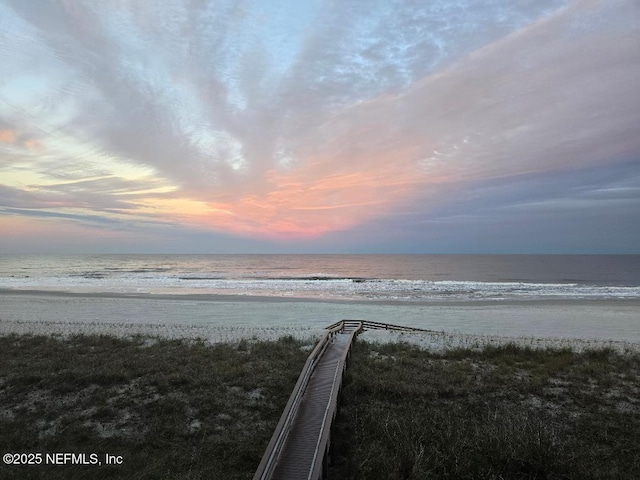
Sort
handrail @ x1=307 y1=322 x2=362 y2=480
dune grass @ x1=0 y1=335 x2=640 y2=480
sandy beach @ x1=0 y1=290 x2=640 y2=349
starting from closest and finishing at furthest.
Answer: handrail @ x1=307 y1=322 x2=362 y2=480, dune grass @ x1=0 y1=335 x2=640 y2=480, sandy beach @ x1=0 y1=290 x2=640 y2=349

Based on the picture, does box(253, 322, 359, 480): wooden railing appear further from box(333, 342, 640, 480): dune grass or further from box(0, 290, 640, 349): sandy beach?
box(0, 290, 640, 349): sandy beach

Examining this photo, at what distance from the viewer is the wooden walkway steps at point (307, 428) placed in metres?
6.35

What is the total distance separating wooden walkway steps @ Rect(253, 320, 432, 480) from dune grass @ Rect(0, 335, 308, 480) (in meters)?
0.69

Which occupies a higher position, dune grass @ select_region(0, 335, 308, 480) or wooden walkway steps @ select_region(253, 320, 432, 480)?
wooden walkway steps @ select_region(253, 320, 432, 480)

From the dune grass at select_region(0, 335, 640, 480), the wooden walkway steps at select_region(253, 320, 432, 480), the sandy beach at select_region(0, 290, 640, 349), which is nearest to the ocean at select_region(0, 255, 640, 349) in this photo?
the sandy beach at select_region(0, 290, 640, 349)

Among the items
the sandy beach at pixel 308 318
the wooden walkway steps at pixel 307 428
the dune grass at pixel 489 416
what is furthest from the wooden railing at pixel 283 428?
the sandy beach at pixel 308 318

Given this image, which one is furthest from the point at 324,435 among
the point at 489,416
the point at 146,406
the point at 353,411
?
the point at 146,406

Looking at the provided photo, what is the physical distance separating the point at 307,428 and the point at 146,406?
14.7 feet

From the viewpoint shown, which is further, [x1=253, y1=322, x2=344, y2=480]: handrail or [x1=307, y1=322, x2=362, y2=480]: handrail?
[x1=307, y1=322, x2=362, y2=480]: handrail

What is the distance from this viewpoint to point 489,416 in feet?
28.0

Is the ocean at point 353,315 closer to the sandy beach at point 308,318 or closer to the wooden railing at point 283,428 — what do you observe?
the sandy beach at point 308,318

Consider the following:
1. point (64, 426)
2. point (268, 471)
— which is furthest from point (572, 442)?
point (64, 426)

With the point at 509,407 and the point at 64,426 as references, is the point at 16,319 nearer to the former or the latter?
the point at 64,426

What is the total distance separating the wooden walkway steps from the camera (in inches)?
250
